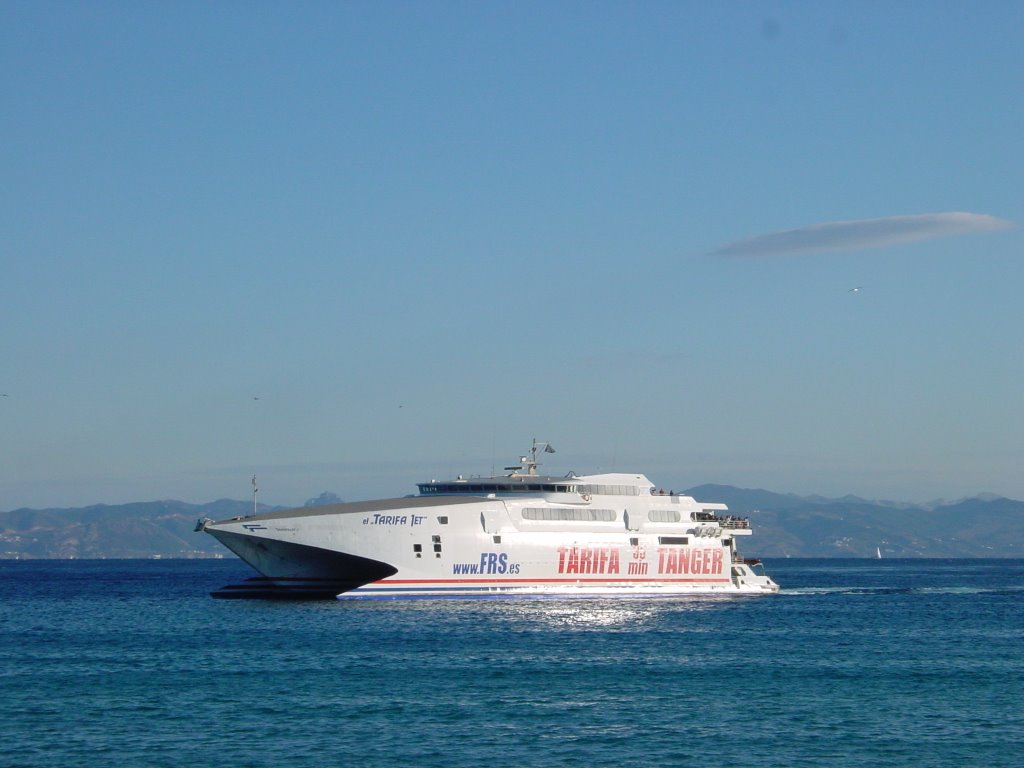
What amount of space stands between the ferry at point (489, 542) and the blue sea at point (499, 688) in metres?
1.94

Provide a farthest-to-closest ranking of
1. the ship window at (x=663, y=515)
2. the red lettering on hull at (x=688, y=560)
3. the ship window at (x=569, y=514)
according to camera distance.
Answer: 1. the red lettering on hull at (x=688, y=560)
2. the ship window at (x=663, y=515)
3. the ship window at (x=569, y=514)

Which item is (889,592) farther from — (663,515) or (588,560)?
(588,560)

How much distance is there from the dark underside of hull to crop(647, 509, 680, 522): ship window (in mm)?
18597

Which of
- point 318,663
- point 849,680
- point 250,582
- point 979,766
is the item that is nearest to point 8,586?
point 250,582

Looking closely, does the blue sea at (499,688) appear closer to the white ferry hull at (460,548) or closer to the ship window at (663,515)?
the white ferry hull at (460,548)

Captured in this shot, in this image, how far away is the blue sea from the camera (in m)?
32.1

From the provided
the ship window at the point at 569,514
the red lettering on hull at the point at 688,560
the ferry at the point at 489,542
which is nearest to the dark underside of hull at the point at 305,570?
the ferry at the point at 489,542

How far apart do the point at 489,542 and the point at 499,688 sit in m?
29.7

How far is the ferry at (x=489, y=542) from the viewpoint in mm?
68500

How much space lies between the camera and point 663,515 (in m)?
80.4

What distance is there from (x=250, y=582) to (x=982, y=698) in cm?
4572

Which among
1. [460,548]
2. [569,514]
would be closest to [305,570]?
[460,548]

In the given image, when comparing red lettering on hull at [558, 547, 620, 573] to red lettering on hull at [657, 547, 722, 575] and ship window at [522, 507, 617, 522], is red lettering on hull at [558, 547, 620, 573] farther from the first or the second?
red lettering on hull at [657, 547, 722, 575]

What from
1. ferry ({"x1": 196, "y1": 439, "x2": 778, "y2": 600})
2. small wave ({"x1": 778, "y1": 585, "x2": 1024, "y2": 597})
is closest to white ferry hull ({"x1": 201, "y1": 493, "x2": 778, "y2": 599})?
ferry ({"x1": 196, "y1": 439, "x2": 778, "y2": 600})
